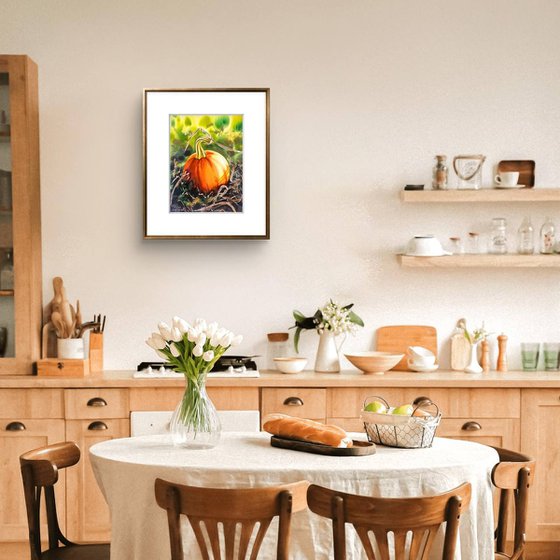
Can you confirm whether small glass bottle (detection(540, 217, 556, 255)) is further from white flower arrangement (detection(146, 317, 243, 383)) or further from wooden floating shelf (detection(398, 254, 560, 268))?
white flower arrangement (detection(146, 317, 243, 383))

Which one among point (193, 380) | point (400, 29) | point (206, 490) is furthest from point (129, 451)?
point (400, 29)

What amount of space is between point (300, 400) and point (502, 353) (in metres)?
1.17

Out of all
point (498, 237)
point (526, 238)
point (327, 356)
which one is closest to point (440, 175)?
point (498, 237)

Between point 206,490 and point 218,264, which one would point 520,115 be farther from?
point 206,490

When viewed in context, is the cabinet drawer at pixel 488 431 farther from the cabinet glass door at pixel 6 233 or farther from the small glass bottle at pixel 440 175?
the cabinet glass door at pixel 6 233

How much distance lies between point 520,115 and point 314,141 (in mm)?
1113

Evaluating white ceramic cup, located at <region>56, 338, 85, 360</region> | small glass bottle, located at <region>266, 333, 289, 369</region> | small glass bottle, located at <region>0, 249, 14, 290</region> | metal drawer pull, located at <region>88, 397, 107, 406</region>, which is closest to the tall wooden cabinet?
small glass bottle, located at <region>0, 249, 14, 290</region>

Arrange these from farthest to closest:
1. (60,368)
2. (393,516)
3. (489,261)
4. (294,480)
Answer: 1. (489,261)
2. (60,368)
3. (294,480)
4. (393,516)

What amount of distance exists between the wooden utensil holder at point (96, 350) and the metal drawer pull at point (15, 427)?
0.52m

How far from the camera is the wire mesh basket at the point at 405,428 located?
291 cm

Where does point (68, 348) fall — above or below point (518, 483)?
above

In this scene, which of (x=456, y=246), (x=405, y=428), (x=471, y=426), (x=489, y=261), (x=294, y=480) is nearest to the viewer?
(x=294, y=480)

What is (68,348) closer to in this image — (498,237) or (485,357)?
(485,357)

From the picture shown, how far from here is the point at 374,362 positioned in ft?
A: 14.7
